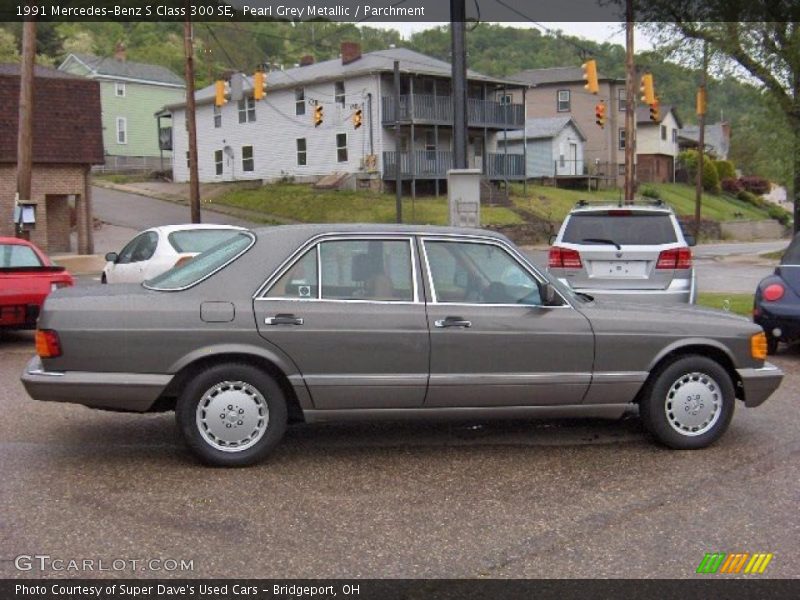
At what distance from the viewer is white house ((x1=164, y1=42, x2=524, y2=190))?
150ft

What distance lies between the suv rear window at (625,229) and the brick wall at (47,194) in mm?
24686

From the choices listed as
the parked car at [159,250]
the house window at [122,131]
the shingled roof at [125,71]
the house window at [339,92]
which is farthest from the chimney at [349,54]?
the parked car at [159,250]

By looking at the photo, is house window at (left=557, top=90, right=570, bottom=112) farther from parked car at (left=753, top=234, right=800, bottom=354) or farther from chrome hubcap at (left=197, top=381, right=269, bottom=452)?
chrome hubcap at (left=197, top=381, right=269, bottom=452)

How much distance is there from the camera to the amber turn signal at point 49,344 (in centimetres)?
579

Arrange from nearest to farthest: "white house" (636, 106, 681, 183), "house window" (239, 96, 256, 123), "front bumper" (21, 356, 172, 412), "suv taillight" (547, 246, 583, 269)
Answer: "front bumper" (21, 356, 172, 412)
"suv taillight" (547, 246, 583, 269)
"house window" (239, 96, 256, 123)
"white house" (636, 106, 681, 183)

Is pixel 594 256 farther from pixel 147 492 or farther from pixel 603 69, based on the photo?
pixel 603 69

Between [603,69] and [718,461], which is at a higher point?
[603,69]

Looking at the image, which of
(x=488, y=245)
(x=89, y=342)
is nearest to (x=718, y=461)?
(x=488, y=245)

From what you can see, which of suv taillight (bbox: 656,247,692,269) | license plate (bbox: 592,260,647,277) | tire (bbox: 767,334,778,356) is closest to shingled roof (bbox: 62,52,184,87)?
license plate (bbox: 592,260,647,277)

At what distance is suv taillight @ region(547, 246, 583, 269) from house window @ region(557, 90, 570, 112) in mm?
58764

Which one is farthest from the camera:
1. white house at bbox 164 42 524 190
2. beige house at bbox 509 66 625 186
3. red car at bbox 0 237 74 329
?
beige house at bbox 509 66 625 186

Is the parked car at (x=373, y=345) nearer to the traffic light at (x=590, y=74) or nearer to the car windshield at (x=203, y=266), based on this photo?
the car windshield at (x=203, y=266)

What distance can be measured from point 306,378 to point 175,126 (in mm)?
53613

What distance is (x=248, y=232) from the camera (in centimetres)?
641
